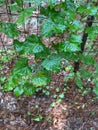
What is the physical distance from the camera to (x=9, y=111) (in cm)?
215

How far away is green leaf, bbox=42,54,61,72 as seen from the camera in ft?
4.49

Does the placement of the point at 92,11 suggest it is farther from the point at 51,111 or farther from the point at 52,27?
the point at 51,111

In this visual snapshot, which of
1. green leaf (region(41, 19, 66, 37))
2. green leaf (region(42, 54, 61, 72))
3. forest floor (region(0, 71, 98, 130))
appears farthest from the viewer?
forest floor (region(0, 71, 98, 130))

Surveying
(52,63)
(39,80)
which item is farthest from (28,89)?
(52,63)

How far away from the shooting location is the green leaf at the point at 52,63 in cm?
137

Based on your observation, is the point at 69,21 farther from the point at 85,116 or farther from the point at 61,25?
the point at 85,116

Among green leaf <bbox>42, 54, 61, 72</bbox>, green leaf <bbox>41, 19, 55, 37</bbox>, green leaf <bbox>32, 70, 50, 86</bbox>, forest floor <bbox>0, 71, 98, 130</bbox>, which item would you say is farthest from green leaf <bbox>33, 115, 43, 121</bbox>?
green leaf <bbox>41, 19, 55, 37</bbox>

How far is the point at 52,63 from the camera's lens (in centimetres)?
138

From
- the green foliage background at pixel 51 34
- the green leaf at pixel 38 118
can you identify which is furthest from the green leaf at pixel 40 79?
the green leaf at pixel 38 118

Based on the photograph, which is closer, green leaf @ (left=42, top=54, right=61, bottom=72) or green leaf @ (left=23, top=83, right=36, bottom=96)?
green leaf @ (left=42, top=54, right=61, bottom=72)

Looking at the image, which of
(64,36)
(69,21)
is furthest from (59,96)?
(69,21)

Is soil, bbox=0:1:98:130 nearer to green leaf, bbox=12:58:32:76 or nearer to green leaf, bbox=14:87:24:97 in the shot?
green leaf, bbox=14:87:24:97

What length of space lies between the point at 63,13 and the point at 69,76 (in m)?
1.05

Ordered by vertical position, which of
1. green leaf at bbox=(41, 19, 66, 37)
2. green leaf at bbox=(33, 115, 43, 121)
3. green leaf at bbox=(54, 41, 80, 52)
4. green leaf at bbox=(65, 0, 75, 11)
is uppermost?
green leaf at bbox=(65, 0, 75, 11)
